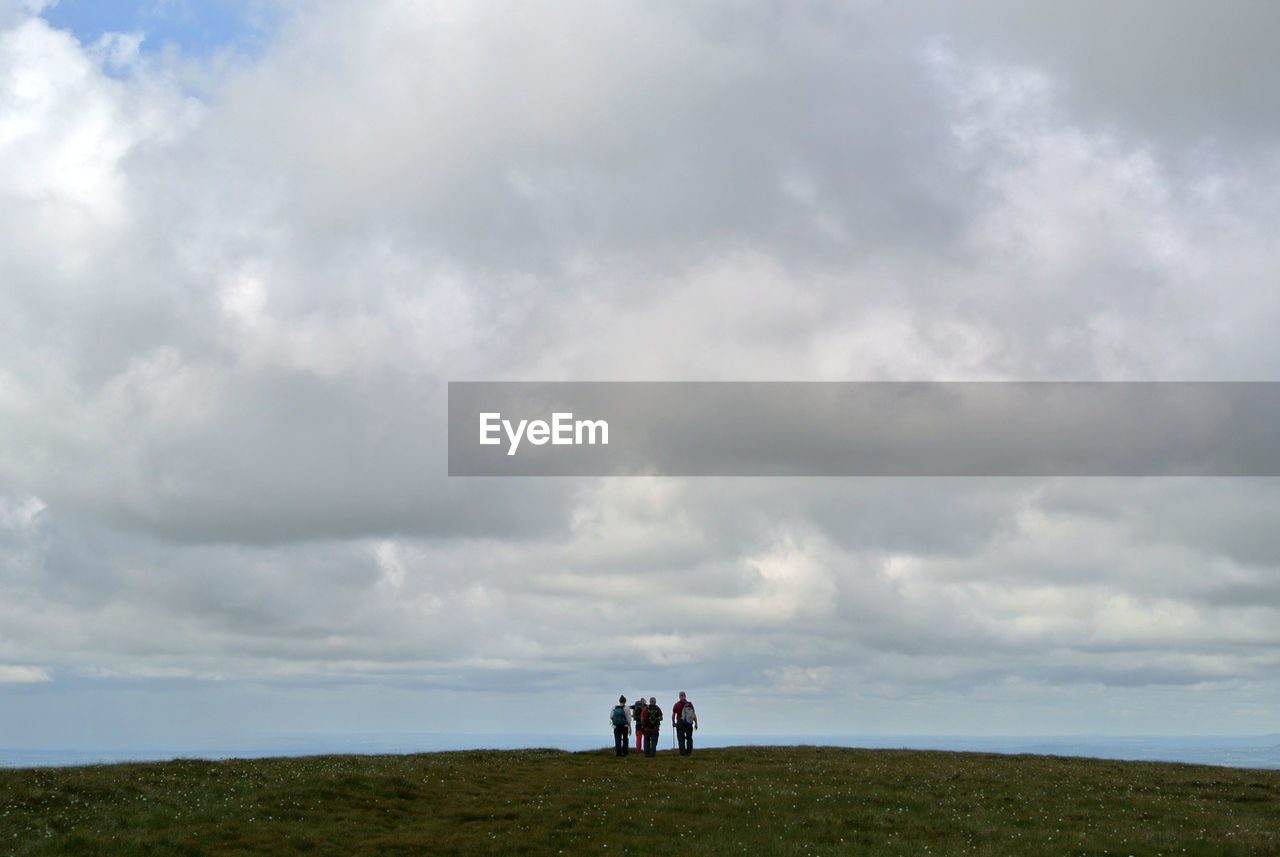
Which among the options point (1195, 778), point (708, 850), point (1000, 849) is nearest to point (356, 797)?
point (708, 850)

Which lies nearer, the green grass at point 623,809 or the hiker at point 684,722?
the green grass at point 623,809

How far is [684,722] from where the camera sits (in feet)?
173

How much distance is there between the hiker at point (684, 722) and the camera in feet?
173

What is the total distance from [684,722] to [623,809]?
56.3 feet

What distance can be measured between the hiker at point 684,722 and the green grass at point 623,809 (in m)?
3.89

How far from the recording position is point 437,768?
149 ft

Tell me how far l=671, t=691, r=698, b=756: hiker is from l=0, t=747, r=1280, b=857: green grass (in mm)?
3889

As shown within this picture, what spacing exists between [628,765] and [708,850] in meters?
19.6

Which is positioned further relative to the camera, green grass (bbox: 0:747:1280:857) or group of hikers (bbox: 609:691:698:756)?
group of hikers (bbox: 609:691:698:756)

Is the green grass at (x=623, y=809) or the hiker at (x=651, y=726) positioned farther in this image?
the hiker at (x=651, y=726)

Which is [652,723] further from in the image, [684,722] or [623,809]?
[623,809]

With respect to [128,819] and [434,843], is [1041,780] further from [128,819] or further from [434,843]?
[128,819]

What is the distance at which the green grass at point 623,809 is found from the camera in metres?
30.2

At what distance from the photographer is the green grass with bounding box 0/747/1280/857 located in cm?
3020
